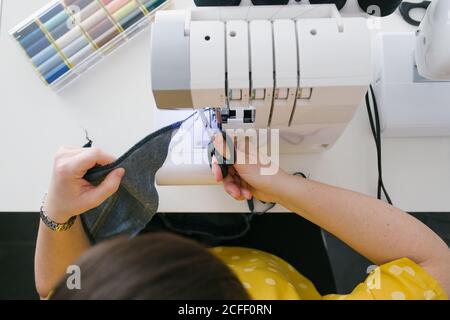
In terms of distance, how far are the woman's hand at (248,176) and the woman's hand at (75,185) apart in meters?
0.18

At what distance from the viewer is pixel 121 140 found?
88 cm

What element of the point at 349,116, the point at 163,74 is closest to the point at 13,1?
the point at 163,74

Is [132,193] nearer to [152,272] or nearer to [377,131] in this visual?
[152,272]

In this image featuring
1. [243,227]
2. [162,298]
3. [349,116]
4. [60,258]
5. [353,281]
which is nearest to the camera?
[162,298]

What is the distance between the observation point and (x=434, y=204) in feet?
2.74

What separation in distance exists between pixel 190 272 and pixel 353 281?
66 cm

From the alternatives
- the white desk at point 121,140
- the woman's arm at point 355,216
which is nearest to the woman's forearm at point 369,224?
the woman's arm at point 355,216

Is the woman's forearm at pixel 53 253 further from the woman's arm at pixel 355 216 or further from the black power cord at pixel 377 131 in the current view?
the black power cord at pixel 377 131

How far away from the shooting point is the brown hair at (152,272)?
19.6 inches

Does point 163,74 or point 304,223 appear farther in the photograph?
point 304,223

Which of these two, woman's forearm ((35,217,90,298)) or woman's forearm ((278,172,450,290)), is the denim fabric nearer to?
woman's forearm ((35,217,90,298))

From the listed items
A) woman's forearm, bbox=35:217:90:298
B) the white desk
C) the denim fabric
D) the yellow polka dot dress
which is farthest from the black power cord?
woman's forearm, bbox=35:217:90:298

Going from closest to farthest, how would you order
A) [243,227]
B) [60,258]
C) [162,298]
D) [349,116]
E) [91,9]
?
[162,298]
[349,116]
[60,258]
[91,9]
[243,227]

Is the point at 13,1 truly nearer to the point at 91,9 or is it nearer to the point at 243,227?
the point at 91,9
